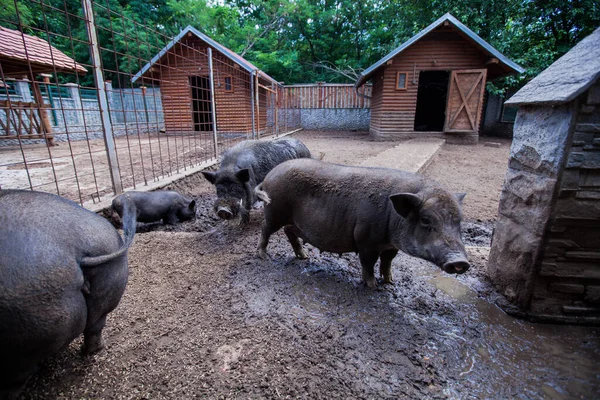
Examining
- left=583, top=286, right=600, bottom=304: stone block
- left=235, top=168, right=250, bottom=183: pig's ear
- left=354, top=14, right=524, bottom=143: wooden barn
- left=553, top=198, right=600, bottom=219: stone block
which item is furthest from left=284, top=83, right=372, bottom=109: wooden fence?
left=583, top=286, right=600, bottom=304: stone block

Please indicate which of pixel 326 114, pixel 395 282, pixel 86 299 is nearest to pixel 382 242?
pixel 395 282

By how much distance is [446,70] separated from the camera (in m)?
13.2

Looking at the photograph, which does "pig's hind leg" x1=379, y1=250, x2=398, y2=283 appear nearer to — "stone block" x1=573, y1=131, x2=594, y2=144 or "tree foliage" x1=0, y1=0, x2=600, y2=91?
"stone block" x1=573, y1=131, x2=594, y2=144

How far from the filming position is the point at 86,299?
1.38 meters

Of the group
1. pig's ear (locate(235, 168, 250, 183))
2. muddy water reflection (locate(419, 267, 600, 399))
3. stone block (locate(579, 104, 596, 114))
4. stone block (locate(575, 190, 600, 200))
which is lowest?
muddy water reflection (locate(419, 267, 600, 399))

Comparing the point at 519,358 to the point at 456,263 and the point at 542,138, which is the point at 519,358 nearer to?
the point at 456,263

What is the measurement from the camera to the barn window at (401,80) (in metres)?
13.6

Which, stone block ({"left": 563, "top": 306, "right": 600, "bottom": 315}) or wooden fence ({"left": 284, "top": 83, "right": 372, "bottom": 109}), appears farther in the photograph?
wooden fence ({"left": 284, "top": 83, "right": 372, "bottom": 109})

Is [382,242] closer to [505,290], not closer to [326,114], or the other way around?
[505,290]

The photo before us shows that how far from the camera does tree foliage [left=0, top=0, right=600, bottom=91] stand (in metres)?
14.9

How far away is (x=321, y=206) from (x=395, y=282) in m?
1.02

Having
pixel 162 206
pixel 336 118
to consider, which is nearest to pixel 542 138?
pixel 162 206

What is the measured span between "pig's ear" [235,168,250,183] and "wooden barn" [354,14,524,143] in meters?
11.6

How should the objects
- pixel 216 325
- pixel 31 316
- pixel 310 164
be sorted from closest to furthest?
pixel 31 316, pixel 216 325, pixel 310 164
